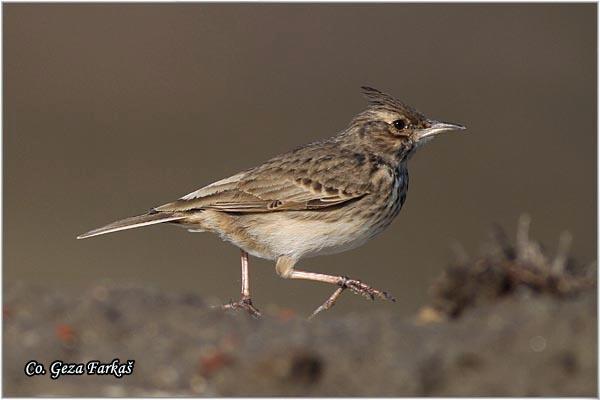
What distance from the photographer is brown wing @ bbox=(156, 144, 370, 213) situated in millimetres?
8352

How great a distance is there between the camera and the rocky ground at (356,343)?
208 inches

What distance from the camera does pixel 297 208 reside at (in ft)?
27.5

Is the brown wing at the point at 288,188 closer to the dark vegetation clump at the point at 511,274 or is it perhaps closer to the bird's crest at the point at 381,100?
the bird's crest at the point at 381,100

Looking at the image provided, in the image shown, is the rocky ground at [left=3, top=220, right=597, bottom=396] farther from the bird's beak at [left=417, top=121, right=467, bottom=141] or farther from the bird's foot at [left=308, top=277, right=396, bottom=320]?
the bird's beak at [left=417, top=121, right=467, bottom=141]

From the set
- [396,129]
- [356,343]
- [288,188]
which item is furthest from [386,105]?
[356,343]

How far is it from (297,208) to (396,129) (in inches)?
43.4

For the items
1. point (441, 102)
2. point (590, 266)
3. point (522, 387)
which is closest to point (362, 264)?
point (441, 102)

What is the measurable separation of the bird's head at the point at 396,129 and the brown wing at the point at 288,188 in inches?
12.0

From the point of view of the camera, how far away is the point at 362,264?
17.8 m

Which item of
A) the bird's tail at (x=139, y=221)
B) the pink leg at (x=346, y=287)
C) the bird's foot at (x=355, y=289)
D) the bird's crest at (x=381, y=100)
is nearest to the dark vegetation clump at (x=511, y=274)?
the pink leg at (x=346, y=287)

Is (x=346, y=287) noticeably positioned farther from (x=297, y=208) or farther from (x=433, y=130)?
(x=433, y=130)

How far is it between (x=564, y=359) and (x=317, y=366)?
116cm

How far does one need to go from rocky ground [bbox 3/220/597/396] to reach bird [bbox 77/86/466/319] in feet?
5.74

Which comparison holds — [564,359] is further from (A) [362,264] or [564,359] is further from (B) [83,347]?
(A) [362,264]
